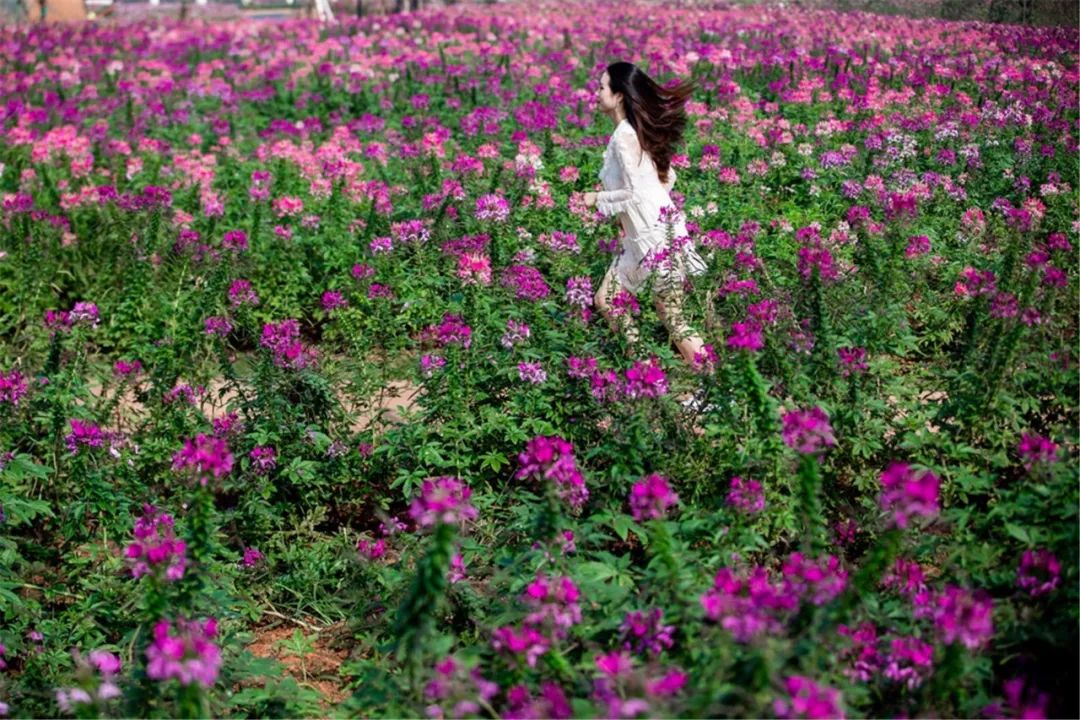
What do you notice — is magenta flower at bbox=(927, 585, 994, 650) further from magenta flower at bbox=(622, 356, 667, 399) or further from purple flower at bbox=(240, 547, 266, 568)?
purple flower at bbox=(240, 547, 266, 568)

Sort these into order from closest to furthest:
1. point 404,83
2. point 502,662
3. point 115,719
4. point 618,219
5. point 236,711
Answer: point 502,662
point 115,719
point 236,711
point 618,219
point 404,83

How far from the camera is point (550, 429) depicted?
4062 millimetres

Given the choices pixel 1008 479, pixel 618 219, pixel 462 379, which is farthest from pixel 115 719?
pixel 618 219

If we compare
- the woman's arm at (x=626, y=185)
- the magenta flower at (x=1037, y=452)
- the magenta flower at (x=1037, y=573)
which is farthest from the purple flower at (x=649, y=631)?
the woman's arm at (x=626, y=185)

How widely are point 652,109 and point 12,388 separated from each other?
311 centimetres

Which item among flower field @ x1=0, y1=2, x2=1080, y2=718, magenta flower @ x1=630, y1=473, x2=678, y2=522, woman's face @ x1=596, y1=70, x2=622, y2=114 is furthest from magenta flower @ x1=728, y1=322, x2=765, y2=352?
woman's face @ x1=596, y1=70, x2=622, y2=114

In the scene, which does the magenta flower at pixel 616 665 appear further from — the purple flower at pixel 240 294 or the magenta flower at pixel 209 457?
the purple flower at pixel 240 294

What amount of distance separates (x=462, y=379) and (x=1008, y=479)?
2.02 meters

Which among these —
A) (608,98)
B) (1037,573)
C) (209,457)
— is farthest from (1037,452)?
(608,98)

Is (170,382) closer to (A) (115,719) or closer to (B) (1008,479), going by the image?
(A) (115,719)

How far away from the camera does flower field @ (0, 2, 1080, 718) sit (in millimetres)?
2615

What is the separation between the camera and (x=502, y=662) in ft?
8.49

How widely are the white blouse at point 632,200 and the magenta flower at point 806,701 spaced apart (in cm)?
327

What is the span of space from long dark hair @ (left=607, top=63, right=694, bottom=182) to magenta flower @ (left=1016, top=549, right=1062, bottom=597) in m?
3.19
